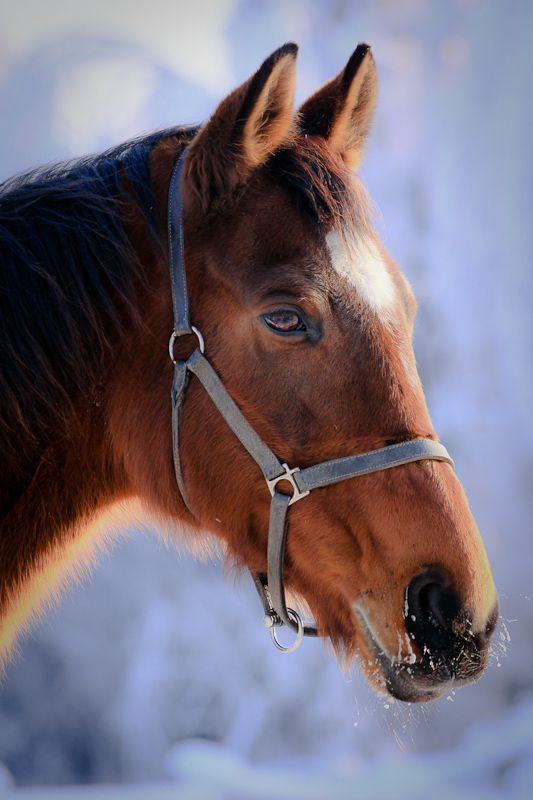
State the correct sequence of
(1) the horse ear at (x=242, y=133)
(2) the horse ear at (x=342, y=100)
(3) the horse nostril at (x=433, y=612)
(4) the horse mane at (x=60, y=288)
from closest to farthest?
(3) the horse nostril at (x=433, y=612)
(1) the horse ear at (x=242, y=133)
(4) the horse mane at (x=60, y=288)
(2) the horse ear at (x=342, y=100)

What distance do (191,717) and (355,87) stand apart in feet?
10.4

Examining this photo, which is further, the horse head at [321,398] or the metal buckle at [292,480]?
the metal buckle at [292,480]

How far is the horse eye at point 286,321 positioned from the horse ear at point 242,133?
0.37 m

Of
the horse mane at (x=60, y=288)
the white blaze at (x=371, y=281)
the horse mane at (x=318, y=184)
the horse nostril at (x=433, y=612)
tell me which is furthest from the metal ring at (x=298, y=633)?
the horse mane at (x=318, y=184)

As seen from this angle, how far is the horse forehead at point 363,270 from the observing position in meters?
1.30

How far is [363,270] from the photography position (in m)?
1.34

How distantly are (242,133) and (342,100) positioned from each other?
429mm

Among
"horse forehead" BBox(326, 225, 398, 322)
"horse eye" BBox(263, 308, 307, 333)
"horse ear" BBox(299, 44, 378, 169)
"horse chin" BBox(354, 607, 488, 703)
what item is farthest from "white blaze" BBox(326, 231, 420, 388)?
"horse chin" BBox(354, 607, 488, 703)

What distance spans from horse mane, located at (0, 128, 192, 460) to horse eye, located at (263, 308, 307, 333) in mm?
381

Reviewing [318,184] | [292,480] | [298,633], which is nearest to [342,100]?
[318,184]

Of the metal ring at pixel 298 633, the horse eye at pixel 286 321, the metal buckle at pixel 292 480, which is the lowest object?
the metal ring at pixel 298 633

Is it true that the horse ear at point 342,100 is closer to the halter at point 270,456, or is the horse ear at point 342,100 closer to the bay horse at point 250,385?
the bay horse at point 250,385

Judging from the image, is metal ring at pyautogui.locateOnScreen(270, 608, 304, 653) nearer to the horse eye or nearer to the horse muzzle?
the horse muzzle

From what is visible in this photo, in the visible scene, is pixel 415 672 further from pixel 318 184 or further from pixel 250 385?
pixel 318 184
